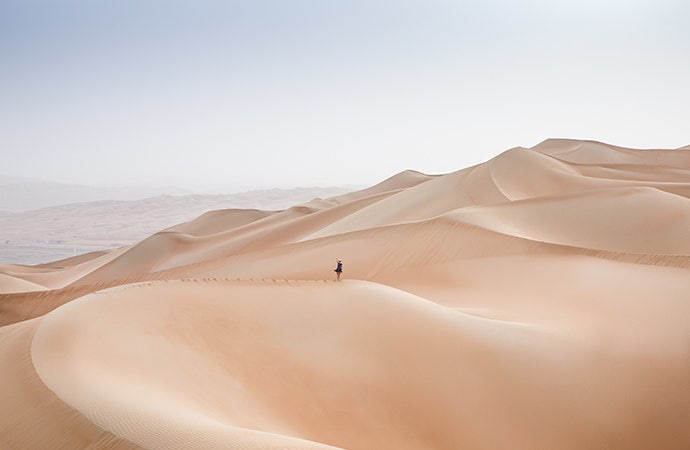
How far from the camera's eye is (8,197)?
17388cm

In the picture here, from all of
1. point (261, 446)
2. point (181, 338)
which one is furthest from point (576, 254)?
point (261, 446)

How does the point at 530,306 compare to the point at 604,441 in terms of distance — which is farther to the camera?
the point at 530,306

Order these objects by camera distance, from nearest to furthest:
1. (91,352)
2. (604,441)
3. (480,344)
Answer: (91,352) < (604,441) < (480,344)

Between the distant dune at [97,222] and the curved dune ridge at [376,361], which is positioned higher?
the curved dune ridge at [376,361]

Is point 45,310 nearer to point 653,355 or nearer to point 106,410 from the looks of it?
point 106,410

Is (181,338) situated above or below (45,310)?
above

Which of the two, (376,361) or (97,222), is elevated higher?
(376,361)

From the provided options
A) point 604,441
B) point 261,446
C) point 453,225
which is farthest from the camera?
point 453,225

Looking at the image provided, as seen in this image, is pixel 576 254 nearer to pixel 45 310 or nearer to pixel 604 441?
pixel 604 441

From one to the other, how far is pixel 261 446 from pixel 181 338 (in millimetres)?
3111

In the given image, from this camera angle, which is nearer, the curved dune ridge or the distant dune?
the curved dune ridge

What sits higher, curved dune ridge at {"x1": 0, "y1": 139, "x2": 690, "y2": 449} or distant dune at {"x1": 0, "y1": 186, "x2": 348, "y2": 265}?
curved dune ridge at {"x1": 0, "y1": 139, "x2": 690, "y2": 449}

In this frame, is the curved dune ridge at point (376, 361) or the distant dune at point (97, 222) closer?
the curved dune ridge at point (376, 361)

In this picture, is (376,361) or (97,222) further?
(97,222)
